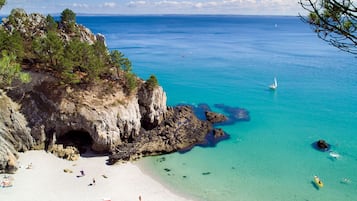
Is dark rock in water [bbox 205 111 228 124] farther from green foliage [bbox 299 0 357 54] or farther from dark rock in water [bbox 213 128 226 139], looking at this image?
green foliage [bbox 299 0 357 54]

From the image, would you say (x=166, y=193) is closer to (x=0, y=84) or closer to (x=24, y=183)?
(x=24, y=183)

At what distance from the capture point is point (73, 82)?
3459 cm

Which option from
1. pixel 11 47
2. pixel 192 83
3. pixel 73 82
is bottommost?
pixel 192 83

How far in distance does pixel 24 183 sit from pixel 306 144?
32.5 metres

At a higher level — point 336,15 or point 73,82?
point 336,15

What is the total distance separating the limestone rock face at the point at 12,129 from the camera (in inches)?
1203

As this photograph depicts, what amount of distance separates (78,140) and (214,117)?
19804mm

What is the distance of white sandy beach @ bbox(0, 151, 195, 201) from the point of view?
26562 millimetres

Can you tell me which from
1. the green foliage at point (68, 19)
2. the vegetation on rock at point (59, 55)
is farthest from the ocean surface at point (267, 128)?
the green foliage at point (68, 19)

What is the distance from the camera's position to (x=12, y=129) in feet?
105

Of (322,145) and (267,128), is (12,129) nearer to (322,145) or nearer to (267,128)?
(267,128)

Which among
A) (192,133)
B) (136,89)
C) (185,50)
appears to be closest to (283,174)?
(192,133)

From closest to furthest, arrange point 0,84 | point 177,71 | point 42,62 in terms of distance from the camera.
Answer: point 0,84 < point 42,62 < point 177,71

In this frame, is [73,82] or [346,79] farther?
[346,79]
